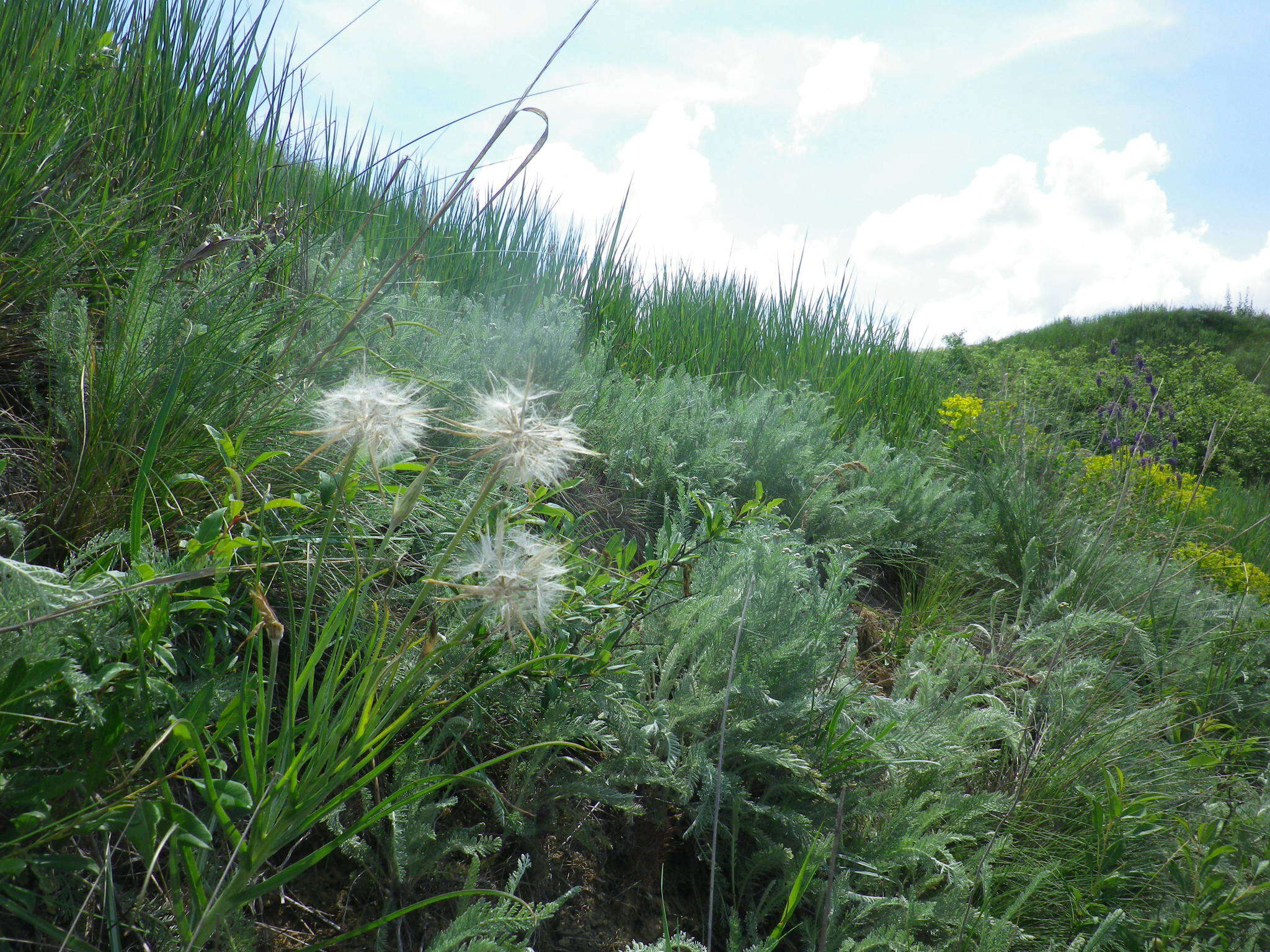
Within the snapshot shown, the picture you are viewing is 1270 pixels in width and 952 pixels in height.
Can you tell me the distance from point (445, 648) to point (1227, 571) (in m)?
5.17

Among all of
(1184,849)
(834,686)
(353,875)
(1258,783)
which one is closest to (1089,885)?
(1184,849)

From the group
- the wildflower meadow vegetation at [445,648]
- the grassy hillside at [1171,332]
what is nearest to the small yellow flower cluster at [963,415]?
the wildflower meadow vegetation at [445,648]

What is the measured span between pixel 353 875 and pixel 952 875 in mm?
1258

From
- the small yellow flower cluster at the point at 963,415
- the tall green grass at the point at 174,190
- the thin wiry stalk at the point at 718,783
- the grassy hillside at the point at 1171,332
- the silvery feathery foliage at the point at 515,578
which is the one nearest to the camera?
the silvery feathery foliage at the point at 515,578

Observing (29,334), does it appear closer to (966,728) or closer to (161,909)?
(161,909)

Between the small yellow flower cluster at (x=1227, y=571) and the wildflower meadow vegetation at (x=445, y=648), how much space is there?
3.09 ft

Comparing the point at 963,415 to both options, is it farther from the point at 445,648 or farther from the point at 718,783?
the point at 445,648

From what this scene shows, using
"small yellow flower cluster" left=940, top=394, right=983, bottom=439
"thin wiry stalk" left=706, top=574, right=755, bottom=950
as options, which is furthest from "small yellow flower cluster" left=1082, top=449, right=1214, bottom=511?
"thin wiry stalk" left=706, top=574, right=755, bottom=950

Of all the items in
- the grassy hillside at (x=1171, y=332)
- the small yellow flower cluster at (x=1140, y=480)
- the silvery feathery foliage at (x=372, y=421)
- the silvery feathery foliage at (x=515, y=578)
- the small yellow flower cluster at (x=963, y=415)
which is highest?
the grassy hillside at (x=1171, y=332)

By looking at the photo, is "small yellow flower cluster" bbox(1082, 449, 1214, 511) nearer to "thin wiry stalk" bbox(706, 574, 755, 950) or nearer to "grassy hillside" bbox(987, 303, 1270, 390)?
"thin wiry stalk" bbox(706, 574, 755, 950)

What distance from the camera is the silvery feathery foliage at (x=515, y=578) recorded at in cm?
91

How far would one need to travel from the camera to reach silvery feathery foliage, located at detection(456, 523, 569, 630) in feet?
3.00

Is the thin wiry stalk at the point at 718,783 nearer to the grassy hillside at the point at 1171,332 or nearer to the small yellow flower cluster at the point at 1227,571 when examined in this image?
the small yellow flower cluster at the point at 1227,571

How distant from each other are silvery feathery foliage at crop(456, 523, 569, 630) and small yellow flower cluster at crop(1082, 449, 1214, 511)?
4.00 m
